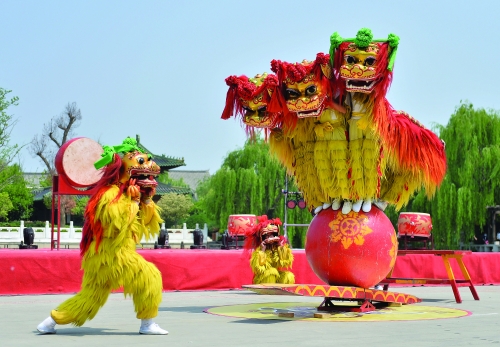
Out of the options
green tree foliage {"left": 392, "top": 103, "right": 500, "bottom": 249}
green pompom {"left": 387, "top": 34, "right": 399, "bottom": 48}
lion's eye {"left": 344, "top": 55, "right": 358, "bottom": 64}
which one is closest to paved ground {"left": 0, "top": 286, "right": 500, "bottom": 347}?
lion's eye {"left": 344, "top": 55, "right": 358, "bottom": 64}

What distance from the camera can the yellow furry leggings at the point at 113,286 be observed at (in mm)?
6941

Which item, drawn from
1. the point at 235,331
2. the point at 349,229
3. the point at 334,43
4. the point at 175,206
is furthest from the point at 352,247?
the point at 175,206

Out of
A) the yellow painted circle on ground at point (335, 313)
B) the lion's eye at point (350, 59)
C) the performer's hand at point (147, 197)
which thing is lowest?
the yellow painted circle on ground at point (335, 313)

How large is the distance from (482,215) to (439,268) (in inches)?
516

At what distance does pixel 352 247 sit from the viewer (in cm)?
864

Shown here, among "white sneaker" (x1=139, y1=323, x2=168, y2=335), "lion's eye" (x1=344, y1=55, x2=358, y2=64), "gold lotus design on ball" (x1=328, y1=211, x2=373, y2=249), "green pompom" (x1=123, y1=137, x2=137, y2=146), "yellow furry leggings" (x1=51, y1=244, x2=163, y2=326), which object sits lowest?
"white sneaker" (x1=139, y1=323, x2=168, y2=335)

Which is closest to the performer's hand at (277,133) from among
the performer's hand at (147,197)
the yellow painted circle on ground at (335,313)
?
the yellow painted circle on ground at (335,313)

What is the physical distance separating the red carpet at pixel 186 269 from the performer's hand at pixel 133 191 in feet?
16.9

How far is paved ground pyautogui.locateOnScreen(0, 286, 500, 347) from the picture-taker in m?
6.47

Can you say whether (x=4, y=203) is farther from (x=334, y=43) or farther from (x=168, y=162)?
(x=334, y=43)

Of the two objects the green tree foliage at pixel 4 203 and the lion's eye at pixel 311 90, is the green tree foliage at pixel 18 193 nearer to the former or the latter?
the green tree foliage at pixel 4 203

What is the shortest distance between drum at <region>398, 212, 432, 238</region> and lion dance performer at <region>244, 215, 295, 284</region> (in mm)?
8762

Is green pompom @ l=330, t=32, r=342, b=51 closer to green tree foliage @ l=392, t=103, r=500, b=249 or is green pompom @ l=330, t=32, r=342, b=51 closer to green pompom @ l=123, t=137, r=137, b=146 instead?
green pompom @ l=123, t=137, r=137, b=146

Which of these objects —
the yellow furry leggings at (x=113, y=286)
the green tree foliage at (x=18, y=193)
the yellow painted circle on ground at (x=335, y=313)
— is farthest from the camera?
the green tree foliage at (x=18, y=193)
